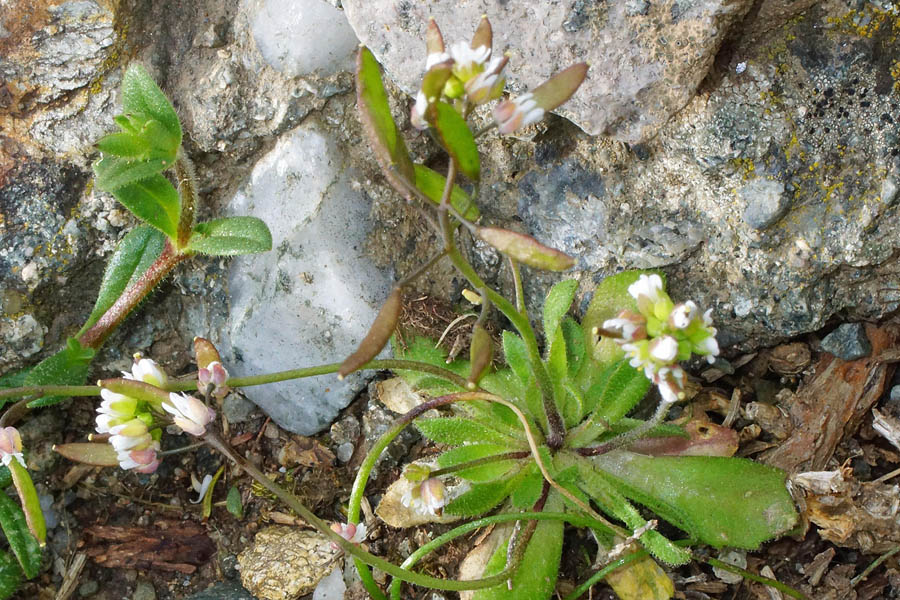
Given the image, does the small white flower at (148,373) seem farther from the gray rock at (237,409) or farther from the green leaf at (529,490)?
the green leaf at (529,490)

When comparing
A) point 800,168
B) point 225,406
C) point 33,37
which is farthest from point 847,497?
point 33,37

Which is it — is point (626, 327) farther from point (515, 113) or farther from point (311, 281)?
point (311, 281)

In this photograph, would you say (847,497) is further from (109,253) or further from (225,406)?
(109,253)

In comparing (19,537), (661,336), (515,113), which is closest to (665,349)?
(661,336)

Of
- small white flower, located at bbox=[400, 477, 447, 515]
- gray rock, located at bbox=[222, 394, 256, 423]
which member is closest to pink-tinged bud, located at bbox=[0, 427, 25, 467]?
gray rock, located at bbox=[222, 394, 256, 423]

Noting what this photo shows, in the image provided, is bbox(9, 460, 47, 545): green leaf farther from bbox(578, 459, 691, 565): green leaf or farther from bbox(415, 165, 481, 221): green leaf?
bbox(578, 459, 691, 565): green leaf

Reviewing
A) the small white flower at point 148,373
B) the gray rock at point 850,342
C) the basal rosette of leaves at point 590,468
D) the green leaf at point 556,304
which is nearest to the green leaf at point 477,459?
the basal rosette of leaves at point 590,468

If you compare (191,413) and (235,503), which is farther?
(235,503)
